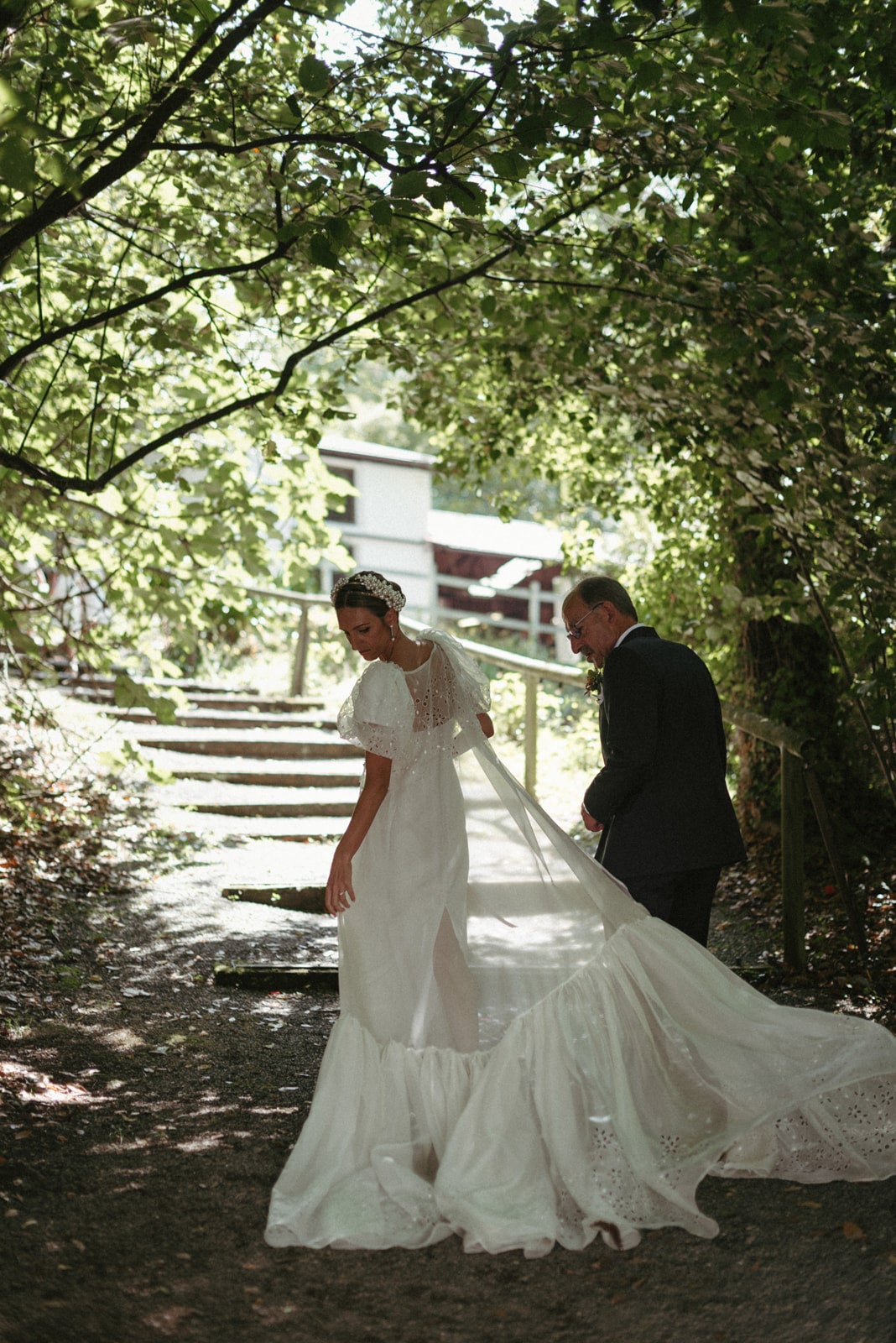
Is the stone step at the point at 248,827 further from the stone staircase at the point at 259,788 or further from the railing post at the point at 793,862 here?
the railing post at the point at 793,862

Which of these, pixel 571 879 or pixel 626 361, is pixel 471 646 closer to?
pixel 626 361

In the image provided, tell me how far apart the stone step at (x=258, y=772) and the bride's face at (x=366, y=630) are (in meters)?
6.54

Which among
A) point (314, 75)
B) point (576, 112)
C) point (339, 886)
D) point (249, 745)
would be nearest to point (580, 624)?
point (339, 886)

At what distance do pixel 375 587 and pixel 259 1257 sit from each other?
2007 millimetres

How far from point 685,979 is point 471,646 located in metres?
8.25

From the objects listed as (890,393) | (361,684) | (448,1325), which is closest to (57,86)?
(361,684)

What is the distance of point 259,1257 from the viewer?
318 cm

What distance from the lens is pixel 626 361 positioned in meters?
6.41

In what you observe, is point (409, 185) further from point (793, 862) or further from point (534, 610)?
point (534, 610)

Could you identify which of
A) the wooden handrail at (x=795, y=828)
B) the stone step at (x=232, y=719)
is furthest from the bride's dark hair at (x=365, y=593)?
the stone step at (x=232, y=719)

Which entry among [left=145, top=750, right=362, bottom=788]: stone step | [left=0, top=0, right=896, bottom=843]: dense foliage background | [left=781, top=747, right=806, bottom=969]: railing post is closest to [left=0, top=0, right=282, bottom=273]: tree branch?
[left=0, top=0, right=896, bottom=843]: dense foliage background

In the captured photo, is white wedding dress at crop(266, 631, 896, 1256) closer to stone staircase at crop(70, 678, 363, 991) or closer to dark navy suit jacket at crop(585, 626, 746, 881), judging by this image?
dark navy suit jacket at crop(585, 626, 746, 881)

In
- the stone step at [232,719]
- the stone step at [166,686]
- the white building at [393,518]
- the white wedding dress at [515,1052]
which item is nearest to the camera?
the white wedding dress at [515,1052]

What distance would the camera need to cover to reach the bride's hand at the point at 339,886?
3869 mm
